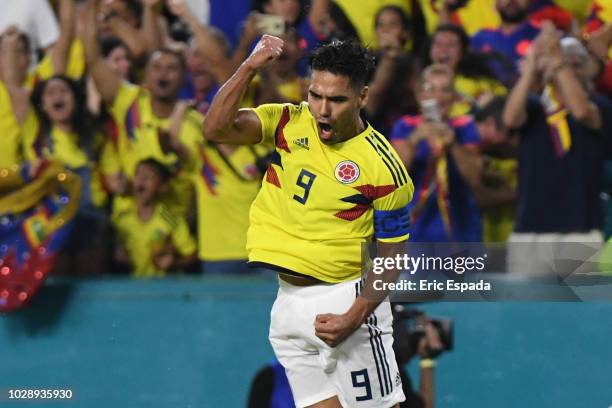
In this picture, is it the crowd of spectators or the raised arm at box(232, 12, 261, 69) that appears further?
the raised arm at box(232, 12, 261, 69)

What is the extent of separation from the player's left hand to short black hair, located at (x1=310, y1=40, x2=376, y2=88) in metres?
0.94

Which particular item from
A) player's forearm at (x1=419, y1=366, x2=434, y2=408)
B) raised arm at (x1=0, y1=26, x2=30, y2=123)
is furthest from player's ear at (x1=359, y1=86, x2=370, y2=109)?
raised arm at (x1=0, y1=26, x2=30, y2=123)

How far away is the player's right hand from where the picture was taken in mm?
4832

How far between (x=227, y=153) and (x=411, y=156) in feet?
3.52

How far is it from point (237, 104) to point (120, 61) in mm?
2703

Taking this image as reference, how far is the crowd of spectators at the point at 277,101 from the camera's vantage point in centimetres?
698

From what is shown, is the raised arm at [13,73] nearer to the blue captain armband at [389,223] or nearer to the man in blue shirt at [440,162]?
the man in blue shirt at [440,162]

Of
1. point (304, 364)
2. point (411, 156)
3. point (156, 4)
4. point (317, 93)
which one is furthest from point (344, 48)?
point (156, 4)

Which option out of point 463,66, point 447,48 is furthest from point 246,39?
point 463,66

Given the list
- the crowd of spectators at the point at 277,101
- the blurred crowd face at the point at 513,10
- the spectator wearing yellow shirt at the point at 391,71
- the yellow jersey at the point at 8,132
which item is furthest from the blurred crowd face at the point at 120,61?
the blurred crowd face at the point at 513,10

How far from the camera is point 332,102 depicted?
4.93 meters

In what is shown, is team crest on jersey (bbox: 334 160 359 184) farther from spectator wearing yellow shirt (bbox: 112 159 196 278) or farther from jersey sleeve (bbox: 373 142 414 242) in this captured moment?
spectator wearing yellow shirt (bbox: 112 159 196 278)

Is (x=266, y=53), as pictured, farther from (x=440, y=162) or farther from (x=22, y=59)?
(x=22, y=59)

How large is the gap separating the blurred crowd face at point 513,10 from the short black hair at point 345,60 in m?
2.25
